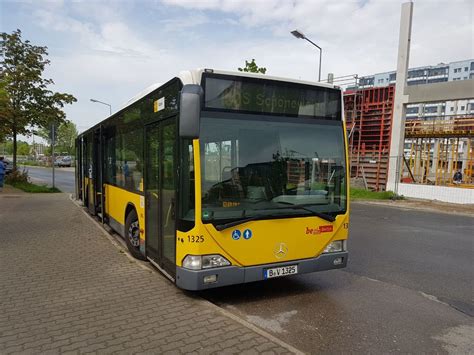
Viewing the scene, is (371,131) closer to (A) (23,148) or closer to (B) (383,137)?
(B) (383,137)

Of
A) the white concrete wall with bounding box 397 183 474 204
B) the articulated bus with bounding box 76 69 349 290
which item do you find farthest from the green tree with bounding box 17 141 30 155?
A: the articulated bus with bounding box 76 69 349 290

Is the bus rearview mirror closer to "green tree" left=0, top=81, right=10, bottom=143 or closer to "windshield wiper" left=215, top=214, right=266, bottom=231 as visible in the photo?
"windshield wiper" left=215, top=214, right=266, bottom=231

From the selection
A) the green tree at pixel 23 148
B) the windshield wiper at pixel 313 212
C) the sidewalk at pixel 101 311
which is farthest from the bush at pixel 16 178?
the green tree at pixel 23 148

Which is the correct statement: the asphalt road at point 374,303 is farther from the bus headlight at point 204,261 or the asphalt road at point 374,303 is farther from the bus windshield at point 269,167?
the bus windshield at point 269,167

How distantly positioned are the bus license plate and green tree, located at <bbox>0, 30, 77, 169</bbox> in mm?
17097

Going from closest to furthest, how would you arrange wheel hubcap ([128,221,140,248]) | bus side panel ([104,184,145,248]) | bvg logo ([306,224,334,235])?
bvg logo ([306,224,334,235]), bus side panel ([104,184,145,248]), wheel hubcap ([128,221,140,248])

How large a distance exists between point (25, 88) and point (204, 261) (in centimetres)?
1786

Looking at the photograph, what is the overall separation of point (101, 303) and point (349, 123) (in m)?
22.3

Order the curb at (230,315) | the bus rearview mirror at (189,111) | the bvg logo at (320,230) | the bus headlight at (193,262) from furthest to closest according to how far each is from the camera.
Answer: the bvg logo at (320,230), the bus headlight at (193,262), the bus rearview mirror at (189,111), the curb at (230,315)

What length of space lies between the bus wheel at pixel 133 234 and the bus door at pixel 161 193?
79 cm

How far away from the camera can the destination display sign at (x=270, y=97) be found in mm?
4137

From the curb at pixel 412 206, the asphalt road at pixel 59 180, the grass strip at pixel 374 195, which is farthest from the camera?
the asphalt road at pixel 59 180

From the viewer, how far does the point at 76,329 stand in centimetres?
366

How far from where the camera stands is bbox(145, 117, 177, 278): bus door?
4.47m
